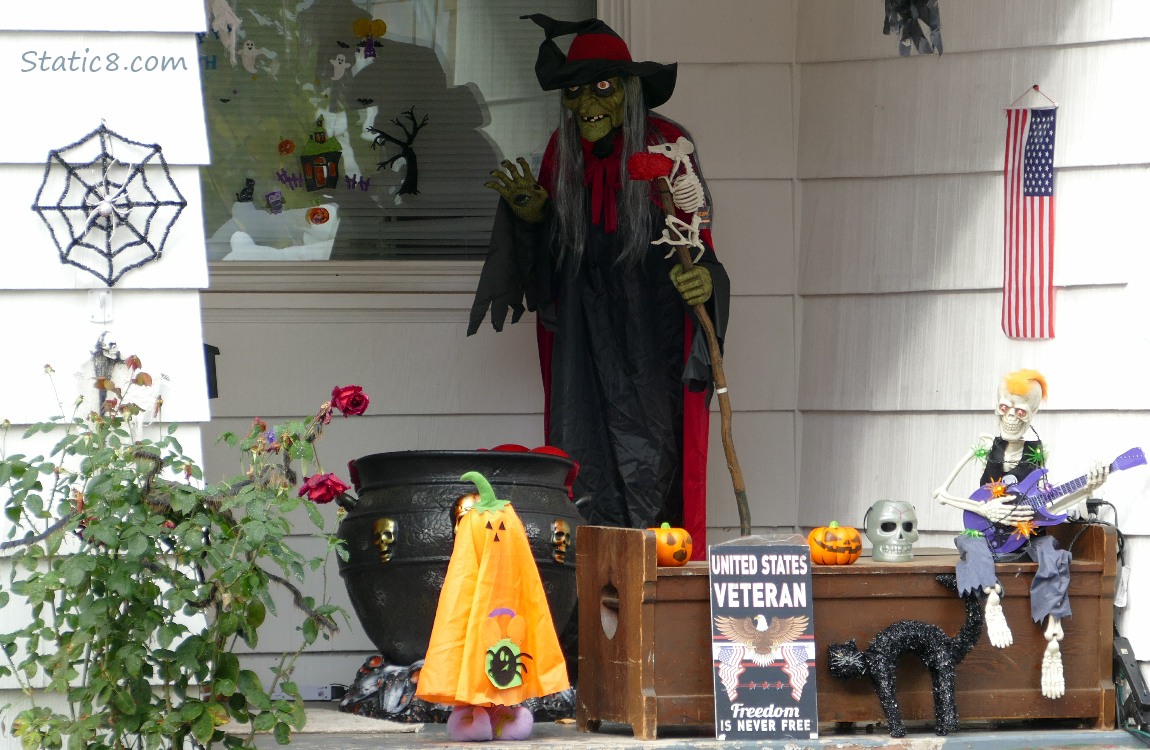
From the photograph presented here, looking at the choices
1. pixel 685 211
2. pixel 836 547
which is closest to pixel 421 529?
pixel 836 547

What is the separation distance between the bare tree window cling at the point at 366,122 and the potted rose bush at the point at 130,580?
5.50ft

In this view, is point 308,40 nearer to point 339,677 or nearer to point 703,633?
point 339,677

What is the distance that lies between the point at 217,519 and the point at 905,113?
226 centimetres

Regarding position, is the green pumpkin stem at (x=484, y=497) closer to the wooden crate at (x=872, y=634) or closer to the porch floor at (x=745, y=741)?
the wooden crate at (x=872, y=634)

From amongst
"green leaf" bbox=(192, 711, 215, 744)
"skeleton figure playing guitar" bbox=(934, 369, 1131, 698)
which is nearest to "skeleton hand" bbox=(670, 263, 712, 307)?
"skeleton figure playing guitar" bbox=(934, 369, 1131, 698)

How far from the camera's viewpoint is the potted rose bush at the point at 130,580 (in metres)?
2.76

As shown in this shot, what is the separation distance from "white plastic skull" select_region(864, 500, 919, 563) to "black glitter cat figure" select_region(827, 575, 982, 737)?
7.1 inches

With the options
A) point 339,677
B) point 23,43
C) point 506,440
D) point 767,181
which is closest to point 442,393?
point 506,440

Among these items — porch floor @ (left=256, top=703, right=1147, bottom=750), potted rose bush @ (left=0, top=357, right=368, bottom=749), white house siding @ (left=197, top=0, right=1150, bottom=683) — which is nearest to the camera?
potted rose bush @ (left=0, top=357, right=368, bottom=749)

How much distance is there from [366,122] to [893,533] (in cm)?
213

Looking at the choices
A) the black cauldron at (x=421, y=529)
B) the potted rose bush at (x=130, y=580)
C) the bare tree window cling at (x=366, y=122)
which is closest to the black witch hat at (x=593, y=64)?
the bare tree window cling at (x=366, y=122)

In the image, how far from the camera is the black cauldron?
3.49 meters

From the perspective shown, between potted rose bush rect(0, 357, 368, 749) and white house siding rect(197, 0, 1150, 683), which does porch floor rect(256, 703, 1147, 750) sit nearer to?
potted rose bush rect(0, 357, 368, 749)

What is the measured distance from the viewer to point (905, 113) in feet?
13.6
